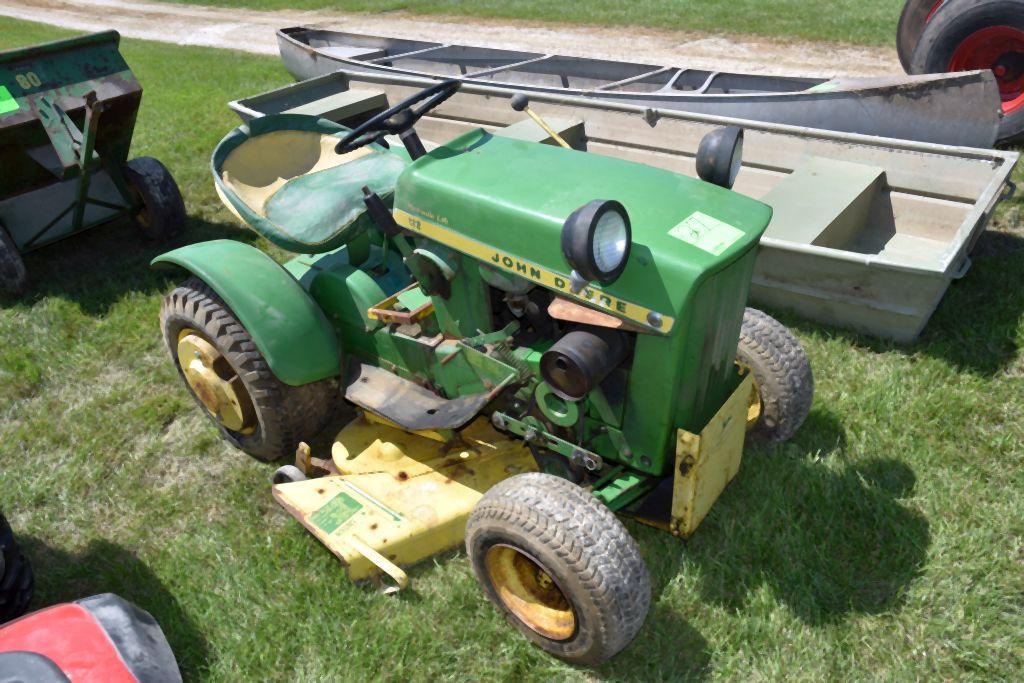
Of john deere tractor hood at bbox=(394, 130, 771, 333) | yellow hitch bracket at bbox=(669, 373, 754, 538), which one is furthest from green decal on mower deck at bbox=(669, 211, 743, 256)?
yellow hitch bracket at bbox=(669, 373, 754, 538)

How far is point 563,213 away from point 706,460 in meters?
1.02

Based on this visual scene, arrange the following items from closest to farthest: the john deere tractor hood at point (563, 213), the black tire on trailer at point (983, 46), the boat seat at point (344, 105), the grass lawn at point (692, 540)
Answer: the john deere tractor hood at point (563, 213), the grass lawn at point (692, 540), the black tire on trailer at point (983, 46), the boat seat at point (344, 105)

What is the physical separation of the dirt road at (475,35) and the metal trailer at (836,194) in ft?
8.55

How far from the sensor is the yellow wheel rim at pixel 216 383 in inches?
145

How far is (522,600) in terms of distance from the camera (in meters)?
2.93

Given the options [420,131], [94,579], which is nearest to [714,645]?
[94,579]

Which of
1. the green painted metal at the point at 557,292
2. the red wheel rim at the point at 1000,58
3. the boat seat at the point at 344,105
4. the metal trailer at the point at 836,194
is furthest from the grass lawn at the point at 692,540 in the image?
the red wheel rim at the point at 1000,58

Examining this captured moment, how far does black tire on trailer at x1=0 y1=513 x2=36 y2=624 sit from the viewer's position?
2.97 metres

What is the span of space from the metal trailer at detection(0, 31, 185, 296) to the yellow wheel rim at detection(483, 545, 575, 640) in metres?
4.09

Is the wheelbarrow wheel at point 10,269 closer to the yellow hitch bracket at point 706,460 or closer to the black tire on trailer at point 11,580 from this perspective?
the black tire on trailer at point 11,580

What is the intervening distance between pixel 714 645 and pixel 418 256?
6.09 feet

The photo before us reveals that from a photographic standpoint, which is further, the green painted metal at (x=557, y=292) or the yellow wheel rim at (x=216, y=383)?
the yellow wheel rim at (x=216, y=383)

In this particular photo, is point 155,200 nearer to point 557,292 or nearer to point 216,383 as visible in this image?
point 216,383

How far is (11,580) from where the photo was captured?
A: 3010 millimetres
